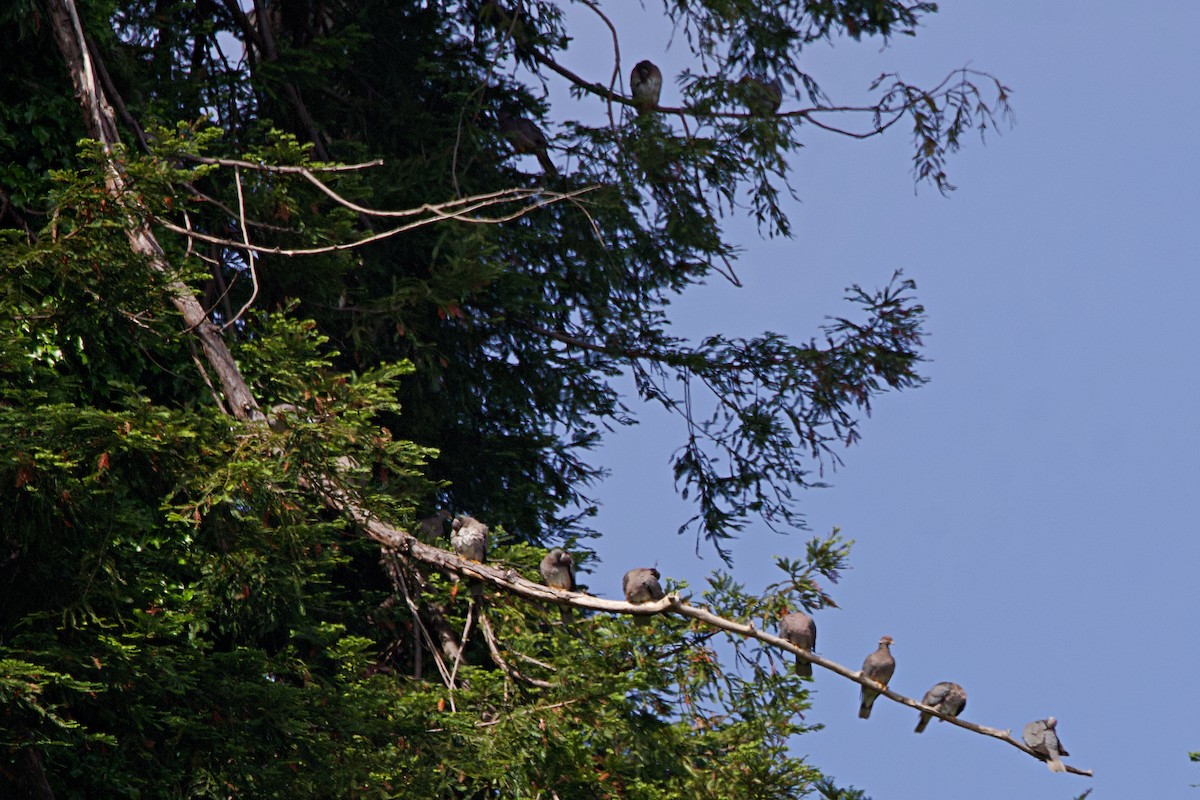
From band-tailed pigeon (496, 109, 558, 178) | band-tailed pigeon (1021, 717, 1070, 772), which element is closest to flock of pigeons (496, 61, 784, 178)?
band-tailed pigeon (496, 109, 558, 178)

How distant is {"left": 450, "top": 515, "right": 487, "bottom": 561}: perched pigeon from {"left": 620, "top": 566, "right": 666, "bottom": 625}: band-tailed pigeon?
98 centimetres

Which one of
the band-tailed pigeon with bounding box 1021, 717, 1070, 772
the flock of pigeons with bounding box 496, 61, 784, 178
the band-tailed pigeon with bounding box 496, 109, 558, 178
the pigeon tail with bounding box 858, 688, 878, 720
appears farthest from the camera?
the band-tailed pigeon with bounding box 496, 109, 558, 178

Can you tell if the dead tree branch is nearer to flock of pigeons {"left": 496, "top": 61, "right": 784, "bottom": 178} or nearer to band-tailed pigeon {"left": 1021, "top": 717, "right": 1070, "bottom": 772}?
band-tailed pigeon {"left": 1021, "top": 717, "right": 1070, "bottom": 772}

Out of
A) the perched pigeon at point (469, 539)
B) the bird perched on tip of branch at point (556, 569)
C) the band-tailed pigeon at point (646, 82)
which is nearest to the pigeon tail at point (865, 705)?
the bird perched on tip of branch at point (556, 569)

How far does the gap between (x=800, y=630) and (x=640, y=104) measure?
16.3 ft

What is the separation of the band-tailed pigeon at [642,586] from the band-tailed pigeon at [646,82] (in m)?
5.29

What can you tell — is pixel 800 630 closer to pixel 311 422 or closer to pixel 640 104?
pixel 311 422

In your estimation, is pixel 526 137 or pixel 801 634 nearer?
pixel 801 634

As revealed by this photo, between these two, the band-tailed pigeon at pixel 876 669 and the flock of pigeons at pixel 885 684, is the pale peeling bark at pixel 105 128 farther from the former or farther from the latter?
the band-tailed pigeon at pixel 876 669

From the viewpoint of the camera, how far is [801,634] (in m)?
7.20

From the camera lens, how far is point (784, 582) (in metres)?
6.99

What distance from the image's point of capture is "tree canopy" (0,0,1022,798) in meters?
6.68

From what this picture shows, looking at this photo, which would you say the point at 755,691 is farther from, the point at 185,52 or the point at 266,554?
the point at 185,52

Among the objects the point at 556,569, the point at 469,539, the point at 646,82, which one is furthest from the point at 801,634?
the point at 646,82
